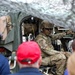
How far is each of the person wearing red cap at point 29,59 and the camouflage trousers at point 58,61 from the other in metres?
3.78

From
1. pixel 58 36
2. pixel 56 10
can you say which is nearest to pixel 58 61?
pixel 58 36

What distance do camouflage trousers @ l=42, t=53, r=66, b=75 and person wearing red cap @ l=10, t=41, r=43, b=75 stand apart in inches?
149

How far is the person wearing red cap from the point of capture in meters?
3.33

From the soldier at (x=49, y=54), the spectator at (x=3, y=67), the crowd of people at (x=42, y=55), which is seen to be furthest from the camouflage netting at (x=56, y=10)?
the soldier at (x=49, y=54)

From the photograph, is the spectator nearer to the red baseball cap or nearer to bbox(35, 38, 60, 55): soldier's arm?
the red baseball cap

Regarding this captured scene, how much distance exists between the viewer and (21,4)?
13.0 ft

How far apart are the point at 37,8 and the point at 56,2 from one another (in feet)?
0.73

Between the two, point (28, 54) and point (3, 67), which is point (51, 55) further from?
point (28, 54)

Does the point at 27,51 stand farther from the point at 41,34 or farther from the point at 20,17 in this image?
the point at 41,34

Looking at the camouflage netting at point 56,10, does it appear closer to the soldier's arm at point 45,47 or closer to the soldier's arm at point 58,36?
the soldier's arm at point 45,47

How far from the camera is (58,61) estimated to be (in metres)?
7.35

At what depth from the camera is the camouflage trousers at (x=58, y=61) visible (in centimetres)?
722

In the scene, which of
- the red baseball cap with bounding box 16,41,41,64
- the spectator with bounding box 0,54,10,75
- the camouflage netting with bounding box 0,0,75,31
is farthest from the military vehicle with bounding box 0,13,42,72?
the red baseball cap with bounding box 16,41,41,64

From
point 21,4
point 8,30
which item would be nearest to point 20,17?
point 8,30
